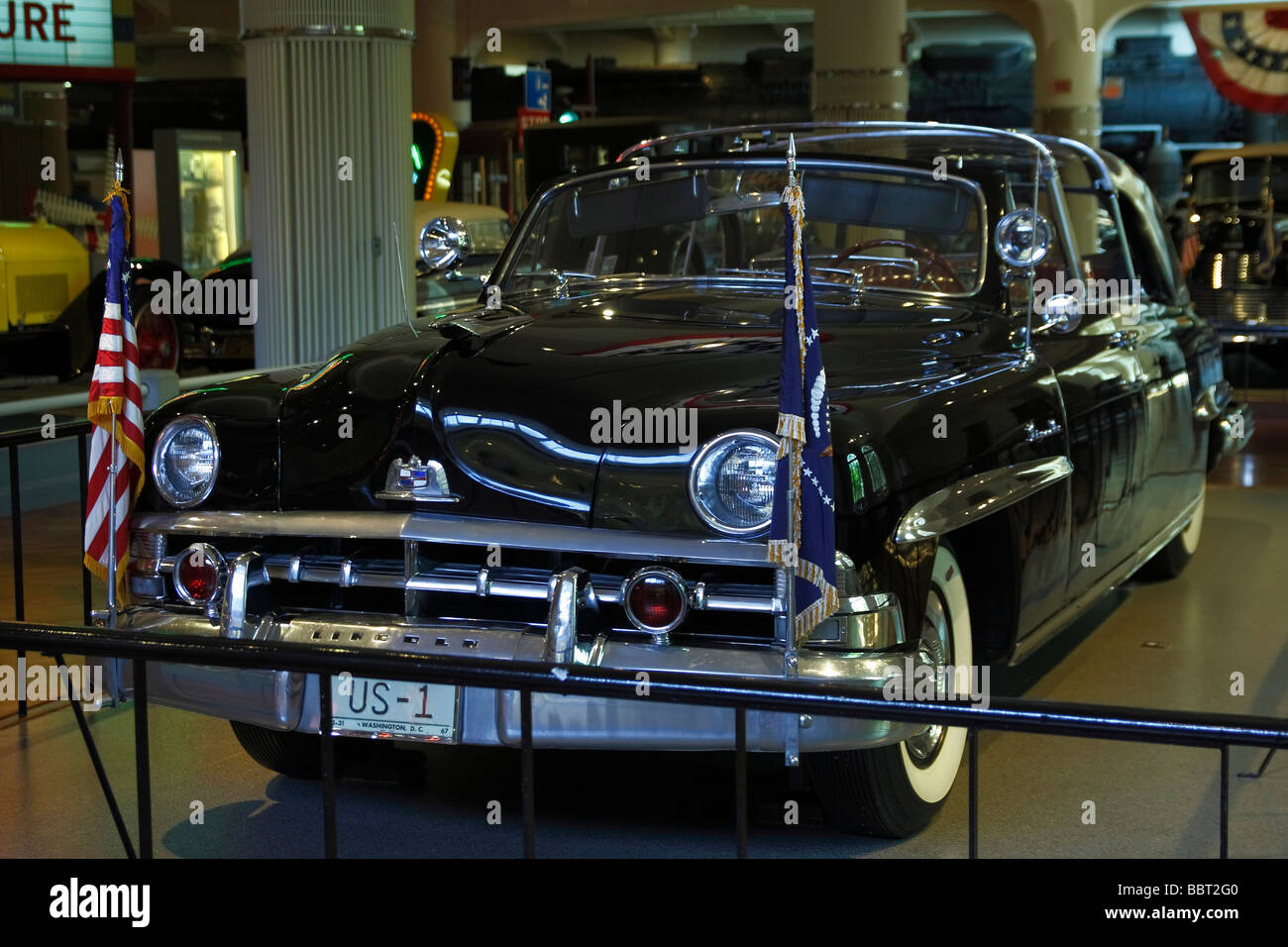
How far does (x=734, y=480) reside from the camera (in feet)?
11.5

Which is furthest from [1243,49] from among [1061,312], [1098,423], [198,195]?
[1098,423]

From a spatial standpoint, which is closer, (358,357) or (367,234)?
(358,357)

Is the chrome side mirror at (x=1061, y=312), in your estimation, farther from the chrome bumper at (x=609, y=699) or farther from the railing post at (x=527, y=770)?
the railing post at (x=527, y=770)

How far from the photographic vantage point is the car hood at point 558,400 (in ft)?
11.8

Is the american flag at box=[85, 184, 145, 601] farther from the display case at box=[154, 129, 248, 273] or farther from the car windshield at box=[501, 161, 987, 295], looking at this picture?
the display case at box=[154, 129, 248, 273]

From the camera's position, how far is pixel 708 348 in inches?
159

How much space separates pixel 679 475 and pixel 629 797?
1.09 m

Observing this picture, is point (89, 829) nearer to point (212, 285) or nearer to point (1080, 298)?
point (1080, 298)

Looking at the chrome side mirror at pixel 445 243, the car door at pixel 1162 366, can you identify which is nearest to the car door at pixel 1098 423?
the car door at pixel 1162 366

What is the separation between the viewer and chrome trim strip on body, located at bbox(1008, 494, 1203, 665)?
443 cm

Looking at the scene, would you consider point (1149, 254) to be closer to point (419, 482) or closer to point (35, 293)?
point (419, 482)

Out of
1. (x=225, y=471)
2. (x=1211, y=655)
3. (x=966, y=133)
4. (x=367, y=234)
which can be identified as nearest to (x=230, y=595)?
(x=225, y=471)
